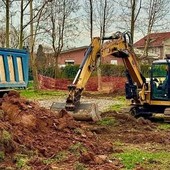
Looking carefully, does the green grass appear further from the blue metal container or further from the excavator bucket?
the excavator bucket

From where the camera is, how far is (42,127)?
11.0 meters

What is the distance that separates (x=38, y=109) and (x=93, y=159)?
3371 millimetres

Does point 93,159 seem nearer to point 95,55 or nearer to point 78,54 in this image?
point 95,55

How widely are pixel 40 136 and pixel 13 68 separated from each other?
9.45 ft

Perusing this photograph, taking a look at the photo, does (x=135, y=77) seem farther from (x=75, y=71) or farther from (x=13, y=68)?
(x=75, y=71)

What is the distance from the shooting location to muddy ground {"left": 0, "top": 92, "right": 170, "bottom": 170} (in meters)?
8.48

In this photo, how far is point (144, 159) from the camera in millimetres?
9508

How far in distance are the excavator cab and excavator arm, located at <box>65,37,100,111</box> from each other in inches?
97.4

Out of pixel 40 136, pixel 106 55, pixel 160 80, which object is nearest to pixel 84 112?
pixel 106 55

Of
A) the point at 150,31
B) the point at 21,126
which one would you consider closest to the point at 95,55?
the point at 21,126

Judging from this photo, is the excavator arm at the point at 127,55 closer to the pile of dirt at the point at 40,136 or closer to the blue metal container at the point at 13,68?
the blue metal container at the point at 13,68

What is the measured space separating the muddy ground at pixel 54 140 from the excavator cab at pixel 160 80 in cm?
268

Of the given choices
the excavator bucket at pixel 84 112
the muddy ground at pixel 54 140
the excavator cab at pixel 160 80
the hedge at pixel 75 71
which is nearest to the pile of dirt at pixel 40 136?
the muddy ground at pixel 54 140

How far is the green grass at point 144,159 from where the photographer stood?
898 cm
